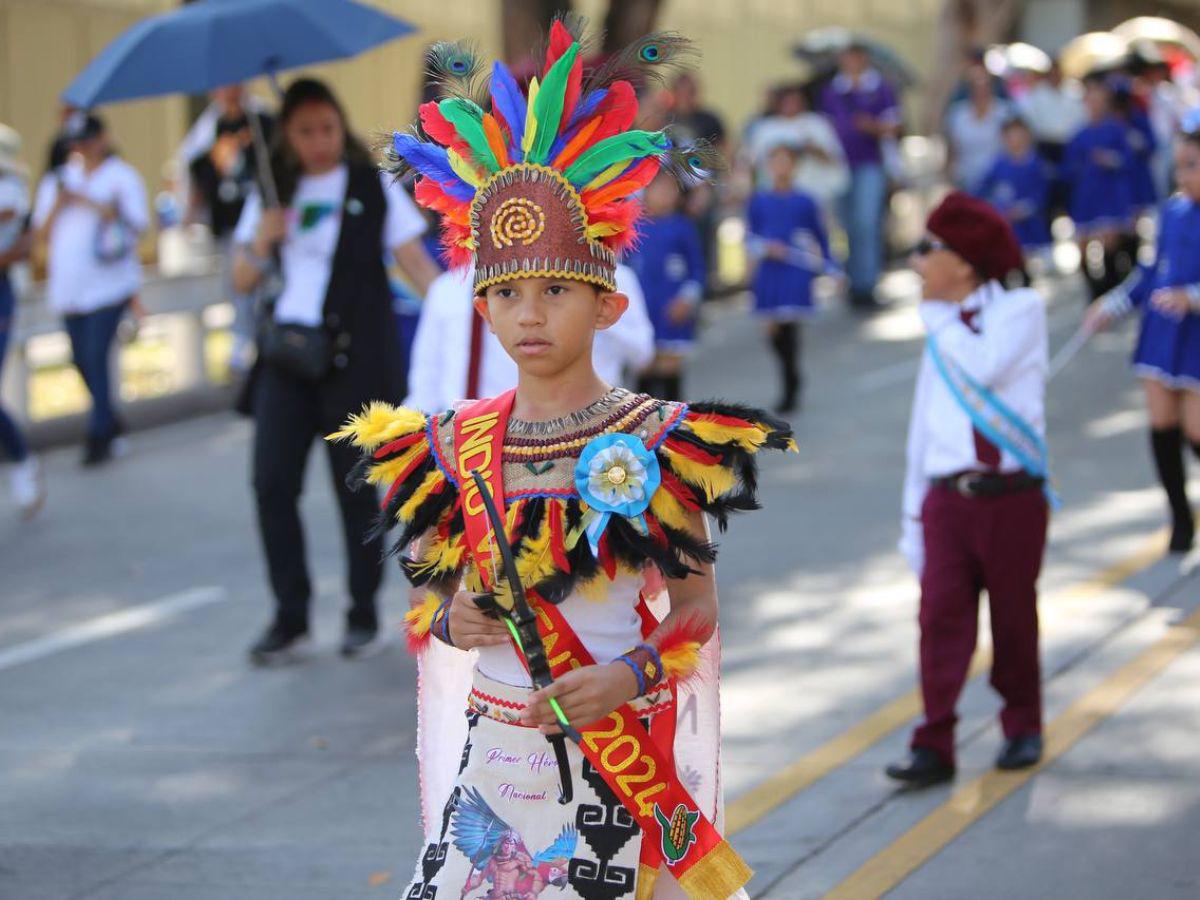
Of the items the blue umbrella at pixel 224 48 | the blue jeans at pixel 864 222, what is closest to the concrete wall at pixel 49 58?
the blue jeans at pixel 864 222

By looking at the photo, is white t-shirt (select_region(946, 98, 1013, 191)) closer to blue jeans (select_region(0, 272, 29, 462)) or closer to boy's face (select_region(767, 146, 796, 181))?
boy's face (select_region(767, 146, 796, 181))

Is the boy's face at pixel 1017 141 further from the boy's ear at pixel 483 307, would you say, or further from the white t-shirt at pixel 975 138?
the boy's ear at pixel 483 307

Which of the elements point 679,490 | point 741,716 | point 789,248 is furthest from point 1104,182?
point 679,490

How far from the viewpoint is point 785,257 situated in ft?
46.8

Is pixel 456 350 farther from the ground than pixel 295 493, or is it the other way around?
pixel 456 350

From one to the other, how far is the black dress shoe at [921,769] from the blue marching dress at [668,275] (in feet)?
20.8

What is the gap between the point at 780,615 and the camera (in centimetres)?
841

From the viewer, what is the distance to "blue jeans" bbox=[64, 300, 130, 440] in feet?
41.5

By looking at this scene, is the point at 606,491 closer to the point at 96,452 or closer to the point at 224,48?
the point at 224,48

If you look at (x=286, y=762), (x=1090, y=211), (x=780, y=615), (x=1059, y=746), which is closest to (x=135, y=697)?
(x=286, y=762)

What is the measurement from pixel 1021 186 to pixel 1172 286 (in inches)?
403

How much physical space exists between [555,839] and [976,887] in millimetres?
2004

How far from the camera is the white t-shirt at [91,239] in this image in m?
12.8

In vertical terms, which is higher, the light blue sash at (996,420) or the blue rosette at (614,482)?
the blue rosette at (614,482)
